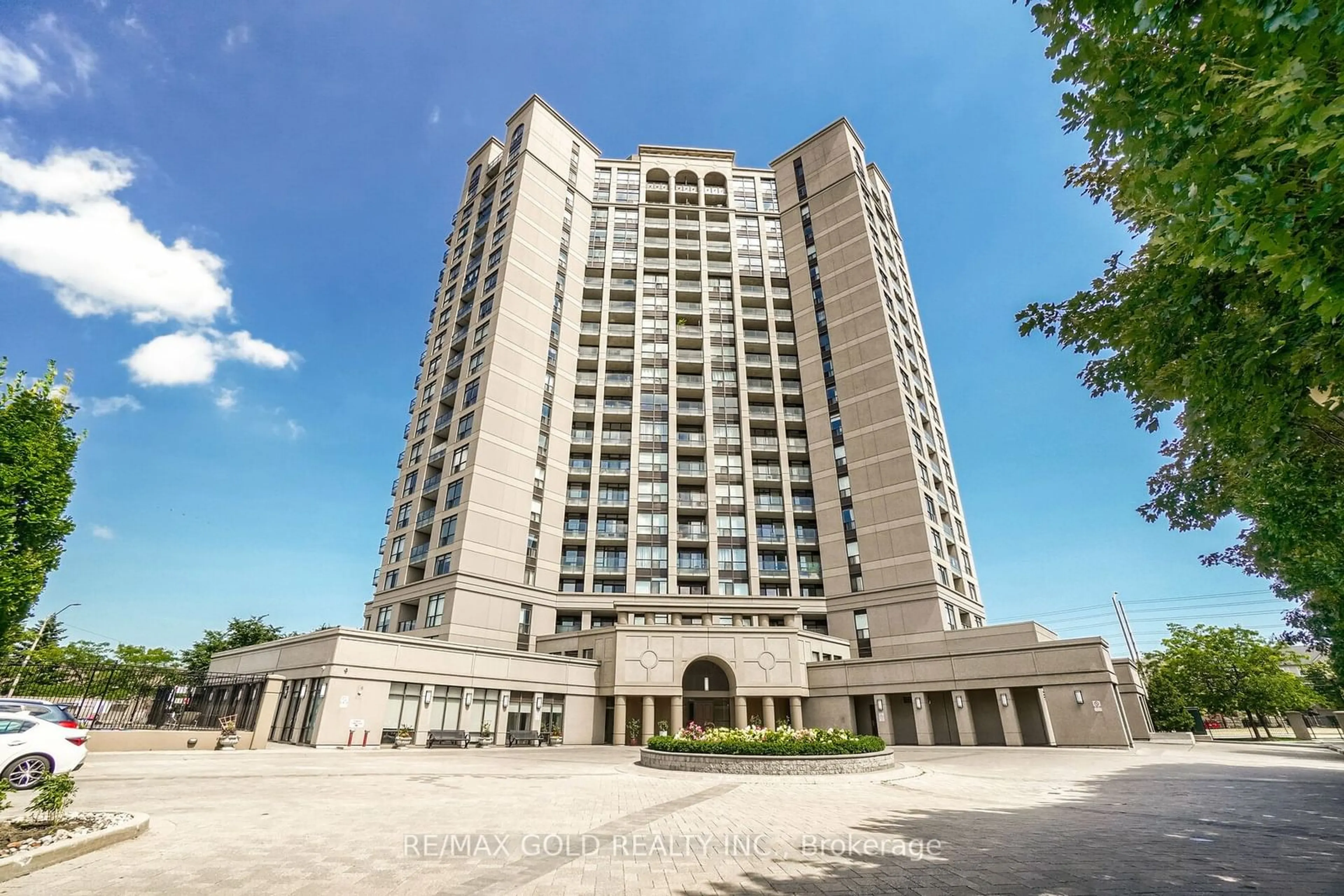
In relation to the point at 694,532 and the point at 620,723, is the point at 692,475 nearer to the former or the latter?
Answer: the point at 694,532

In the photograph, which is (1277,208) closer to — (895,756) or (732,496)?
(895,756)

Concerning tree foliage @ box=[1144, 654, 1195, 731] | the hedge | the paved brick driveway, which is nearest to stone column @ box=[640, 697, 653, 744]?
the hedge

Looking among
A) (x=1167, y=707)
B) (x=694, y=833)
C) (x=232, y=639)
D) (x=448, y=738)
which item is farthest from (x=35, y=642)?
(x=1167, y=707)

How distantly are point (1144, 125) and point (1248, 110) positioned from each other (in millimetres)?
805

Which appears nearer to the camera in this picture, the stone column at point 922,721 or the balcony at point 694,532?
the stone column at point 922,721

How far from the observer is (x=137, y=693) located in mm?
25094

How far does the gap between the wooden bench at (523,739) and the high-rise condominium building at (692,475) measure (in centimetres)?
110

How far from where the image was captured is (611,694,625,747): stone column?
35969mm

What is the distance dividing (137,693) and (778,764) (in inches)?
1077

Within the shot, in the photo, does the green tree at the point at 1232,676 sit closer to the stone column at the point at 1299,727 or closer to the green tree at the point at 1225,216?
the stone column at the point at 1299,727

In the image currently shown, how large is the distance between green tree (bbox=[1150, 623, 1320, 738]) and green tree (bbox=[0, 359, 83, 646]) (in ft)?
242

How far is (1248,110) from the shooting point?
4.93 meters

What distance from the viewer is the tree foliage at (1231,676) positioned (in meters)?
52.0

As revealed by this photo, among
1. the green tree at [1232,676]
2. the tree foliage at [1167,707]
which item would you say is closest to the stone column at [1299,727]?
the green tree at [1232,676]
